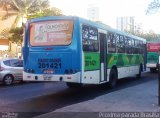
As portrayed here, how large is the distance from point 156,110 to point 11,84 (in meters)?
11.2

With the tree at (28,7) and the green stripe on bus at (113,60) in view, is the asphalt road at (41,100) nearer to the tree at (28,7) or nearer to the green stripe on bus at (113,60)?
the green stripe on bus at (113,60)

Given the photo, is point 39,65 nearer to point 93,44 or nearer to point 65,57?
point 65,57

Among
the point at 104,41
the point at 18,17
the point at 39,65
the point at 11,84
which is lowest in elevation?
the point at 11,84

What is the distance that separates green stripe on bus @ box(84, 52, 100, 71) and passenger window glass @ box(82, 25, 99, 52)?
0.22 meters

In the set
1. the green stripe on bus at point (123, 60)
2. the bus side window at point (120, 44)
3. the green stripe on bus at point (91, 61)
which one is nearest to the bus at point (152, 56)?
the green stripe on bus at point (123, 60)

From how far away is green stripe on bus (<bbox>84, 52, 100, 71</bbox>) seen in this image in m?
13.7

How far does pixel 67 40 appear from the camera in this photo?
13.4 metres

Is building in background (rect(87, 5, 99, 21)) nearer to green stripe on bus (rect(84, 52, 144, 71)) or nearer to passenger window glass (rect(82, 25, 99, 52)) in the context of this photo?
green stripe on bus (rect(84, 52, 144, 71))

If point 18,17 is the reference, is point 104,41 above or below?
below

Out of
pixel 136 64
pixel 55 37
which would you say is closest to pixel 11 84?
pixel 55 37

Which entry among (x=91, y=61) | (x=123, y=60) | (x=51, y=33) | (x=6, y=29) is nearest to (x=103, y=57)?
(x=91, y=61)

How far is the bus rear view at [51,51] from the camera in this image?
43.2 feet

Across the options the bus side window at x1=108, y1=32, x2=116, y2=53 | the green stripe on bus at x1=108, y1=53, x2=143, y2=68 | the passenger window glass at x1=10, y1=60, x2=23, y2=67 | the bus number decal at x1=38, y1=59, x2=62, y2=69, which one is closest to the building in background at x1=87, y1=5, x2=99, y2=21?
the green stripe on bus at x1=108, y1=53, x2=143, y2=68

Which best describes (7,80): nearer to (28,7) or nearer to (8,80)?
(8,80)
